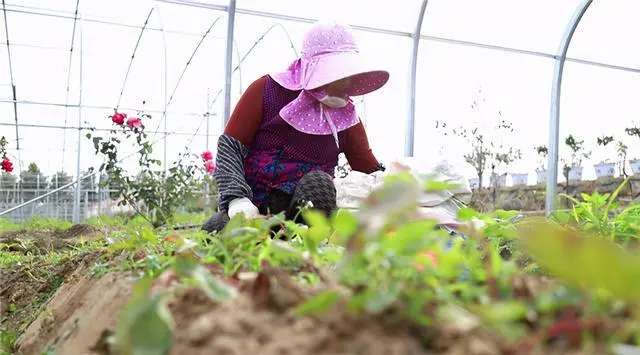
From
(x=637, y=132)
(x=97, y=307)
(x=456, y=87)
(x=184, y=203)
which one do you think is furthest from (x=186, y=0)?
(x=637, y=132)

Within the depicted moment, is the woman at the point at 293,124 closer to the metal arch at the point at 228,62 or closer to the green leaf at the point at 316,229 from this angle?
the green leaf at the point at 316,229

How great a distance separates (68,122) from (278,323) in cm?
1132

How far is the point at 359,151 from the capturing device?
7.81 feet

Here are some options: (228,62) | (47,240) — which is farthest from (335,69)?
(228,62)

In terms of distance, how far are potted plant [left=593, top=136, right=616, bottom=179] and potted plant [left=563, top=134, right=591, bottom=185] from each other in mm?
286

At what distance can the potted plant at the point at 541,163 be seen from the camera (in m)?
8.78

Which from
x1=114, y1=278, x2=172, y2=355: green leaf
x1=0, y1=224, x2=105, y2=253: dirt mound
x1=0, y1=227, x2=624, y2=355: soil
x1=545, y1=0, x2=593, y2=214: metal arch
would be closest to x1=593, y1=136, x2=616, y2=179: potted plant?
x1=545, y1=0, x2=593, y2=214: metal arch

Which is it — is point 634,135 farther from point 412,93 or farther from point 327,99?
point 327,99

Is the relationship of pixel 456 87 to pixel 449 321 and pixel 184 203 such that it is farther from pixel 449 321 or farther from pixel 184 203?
pixel 449 321

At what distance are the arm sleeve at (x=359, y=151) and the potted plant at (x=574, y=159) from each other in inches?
266

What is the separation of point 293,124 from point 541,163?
769cm

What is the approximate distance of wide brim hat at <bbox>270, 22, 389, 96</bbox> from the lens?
199cm

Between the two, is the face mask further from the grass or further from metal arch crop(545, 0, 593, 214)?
metal arch crop(545, 0, 593, 214)

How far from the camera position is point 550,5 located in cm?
711
